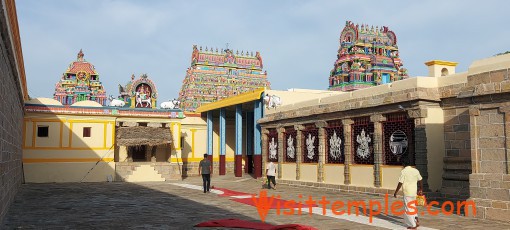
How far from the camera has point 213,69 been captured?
49719 mm

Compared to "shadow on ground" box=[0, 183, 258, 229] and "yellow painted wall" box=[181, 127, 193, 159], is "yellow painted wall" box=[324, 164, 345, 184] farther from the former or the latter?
"yellow painted wall" box=[181, 127, 193, 159]

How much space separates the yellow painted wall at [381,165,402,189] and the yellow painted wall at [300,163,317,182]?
16.1 feet

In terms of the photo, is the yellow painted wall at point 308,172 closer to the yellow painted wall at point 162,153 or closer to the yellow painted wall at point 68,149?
the yellow painted wall at point 68,149

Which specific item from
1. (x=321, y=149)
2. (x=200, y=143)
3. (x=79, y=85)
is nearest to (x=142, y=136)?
(x=200, y=143)

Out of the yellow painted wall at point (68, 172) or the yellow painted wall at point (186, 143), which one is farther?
the yellow painted wall at point (186, 143)

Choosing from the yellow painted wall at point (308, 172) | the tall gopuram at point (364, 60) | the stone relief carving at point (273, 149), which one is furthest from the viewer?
the tall gopuram at point (364, 60)

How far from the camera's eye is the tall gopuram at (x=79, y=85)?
2044 inches

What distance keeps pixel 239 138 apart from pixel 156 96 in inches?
552

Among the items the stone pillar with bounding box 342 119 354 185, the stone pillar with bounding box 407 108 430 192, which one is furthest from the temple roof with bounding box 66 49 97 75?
the stone pillar with bounding box 407 108 430 192

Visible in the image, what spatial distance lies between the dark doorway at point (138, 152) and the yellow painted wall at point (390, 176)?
19.5 meters

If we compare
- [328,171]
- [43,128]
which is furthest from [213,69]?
[328,171]

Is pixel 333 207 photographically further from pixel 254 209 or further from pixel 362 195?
pixel 362 195

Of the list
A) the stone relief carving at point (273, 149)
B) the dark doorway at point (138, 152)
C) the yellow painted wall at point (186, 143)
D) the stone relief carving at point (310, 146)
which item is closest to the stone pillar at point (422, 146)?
the stone relief carving at point (310, 146)

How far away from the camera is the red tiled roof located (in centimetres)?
5338
